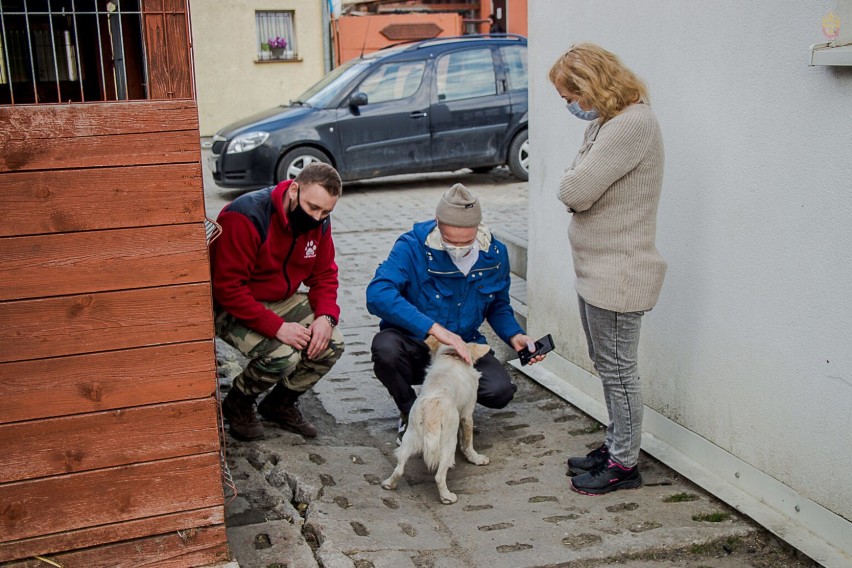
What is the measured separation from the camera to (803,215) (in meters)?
3.49

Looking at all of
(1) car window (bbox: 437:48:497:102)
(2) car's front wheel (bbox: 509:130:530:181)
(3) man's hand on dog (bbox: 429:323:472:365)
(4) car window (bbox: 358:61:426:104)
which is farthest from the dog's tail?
(2) car's front wheel (bbox: 509:130:530:181)

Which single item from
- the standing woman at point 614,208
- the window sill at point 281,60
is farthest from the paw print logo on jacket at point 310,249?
the window sill at point 281,60

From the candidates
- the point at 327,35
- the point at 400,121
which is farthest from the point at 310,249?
the point at 327,35

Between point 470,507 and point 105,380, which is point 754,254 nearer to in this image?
point 470,507

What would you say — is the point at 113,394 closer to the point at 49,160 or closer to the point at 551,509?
the point at 49,160

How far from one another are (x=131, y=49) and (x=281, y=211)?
105 centimetres

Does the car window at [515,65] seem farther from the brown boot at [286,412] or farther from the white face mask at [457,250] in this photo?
the brown boot at [286,412]

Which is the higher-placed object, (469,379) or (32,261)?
(32,261)

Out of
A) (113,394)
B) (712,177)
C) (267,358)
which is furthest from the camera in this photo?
(267,358)

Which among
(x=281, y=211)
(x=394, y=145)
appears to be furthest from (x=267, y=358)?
(x=394, y=145)

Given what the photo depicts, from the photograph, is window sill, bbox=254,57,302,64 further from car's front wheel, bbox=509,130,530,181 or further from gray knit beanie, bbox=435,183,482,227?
gray knit beanie, bbox=435,183,482,227

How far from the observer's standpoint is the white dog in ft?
13.2

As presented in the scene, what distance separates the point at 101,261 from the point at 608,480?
7.97 ft

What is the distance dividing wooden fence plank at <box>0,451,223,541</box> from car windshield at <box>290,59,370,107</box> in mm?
9344
